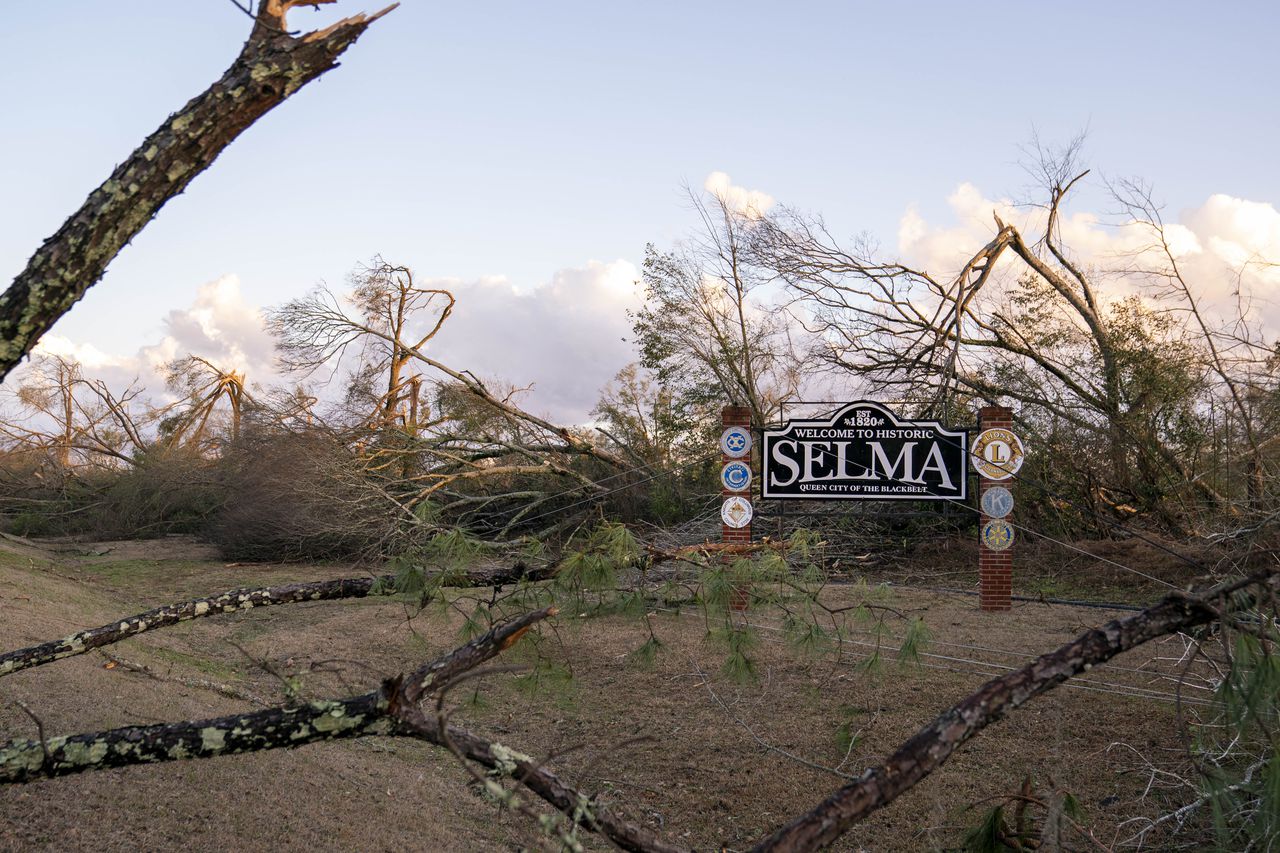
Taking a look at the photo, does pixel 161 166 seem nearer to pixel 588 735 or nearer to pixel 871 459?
pixel 588 735

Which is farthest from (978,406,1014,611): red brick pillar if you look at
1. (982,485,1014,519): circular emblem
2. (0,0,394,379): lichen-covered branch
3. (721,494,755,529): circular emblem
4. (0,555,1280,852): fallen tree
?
(0,0,394,379): lichen-covered branch

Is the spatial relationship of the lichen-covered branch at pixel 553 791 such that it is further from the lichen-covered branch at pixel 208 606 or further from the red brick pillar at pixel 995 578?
the red brick pillar at pixel 995 578

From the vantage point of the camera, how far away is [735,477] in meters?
12.3

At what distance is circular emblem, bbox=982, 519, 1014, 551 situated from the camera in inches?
476

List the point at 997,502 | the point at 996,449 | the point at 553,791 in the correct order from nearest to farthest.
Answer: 1. the point at 553,791
2. the point at 996,449
3. the point at 997,502

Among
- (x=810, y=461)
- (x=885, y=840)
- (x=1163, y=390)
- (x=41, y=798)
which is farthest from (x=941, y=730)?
(x=1163, y=390)

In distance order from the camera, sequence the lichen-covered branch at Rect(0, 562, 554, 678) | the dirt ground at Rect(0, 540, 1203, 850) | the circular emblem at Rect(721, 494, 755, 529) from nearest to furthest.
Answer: the lichen-covered branch at Rect(0, 562, 554, 678) < the dirt ground at Rect(0, 540, 1203, 850) < the circular emblem at Rect(721, 494, 755, 529)

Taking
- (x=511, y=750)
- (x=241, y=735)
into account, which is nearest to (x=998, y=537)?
(x=511, y=750)

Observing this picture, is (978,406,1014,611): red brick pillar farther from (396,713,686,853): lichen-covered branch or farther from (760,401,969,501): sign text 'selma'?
(396,713,686,853): lichen-covered branch

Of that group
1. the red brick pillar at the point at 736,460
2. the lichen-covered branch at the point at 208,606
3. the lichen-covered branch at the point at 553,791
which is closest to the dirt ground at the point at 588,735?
the lichen-covered branch at the point at 553,791

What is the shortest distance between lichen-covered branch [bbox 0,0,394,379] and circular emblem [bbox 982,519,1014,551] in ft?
35.0

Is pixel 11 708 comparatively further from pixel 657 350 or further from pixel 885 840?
pixel 657 350

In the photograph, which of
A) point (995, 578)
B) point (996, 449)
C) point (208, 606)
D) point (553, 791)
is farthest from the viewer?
point (996, 449)

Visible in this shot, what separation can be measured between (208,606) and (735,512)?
28.1 feet
